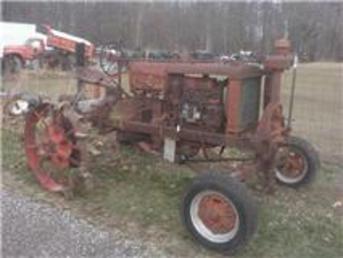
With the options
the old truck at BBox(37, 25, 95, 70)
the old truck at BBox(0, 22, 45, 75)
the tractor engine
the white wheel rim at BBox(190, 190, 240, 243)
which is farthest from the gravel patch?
the old truck at BBox(37, 25, 95, 70)

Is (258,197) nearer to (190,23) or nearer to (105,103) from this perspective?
(105,103)

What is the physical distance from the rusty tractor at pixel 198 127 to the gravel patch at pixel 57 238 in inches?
19.7

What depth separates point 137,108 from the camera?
5.81 m

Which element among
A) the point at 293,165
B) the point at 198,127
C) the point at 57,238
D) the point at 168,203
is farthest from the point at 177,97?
the point at 57,238

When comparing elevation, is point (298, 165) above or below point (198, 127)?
below

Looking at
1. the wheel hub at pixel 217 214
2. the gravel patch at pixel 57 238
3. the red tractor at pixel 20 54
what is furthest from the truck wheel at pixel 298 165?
the red tractor at pixel 20 54

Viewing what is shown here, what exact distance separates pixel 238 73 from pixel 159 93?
94 cm

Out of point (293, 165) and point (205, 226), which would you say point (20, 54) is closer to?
point (293, 165)

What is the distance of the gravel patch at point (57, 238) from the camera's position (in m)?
4.30

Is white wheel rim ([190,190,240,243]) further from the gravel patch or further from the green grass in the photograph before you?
the gravel patch

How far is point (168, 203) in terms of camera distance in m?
5.21

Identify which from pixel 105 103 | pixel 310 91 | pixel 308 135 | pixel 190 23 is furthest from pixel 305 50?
pixel 105 103

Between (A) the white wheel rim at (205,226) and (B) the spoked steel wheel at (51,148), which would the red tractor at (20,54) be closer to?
(B) the spoked steel wheel at (51,148)

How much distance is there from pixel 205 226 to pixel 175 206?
662 mm
